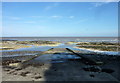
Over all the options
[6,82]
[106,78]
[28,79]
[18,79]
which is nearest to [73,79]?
[106,78]

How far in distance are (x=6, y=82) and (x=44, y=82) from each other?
2.87 metres

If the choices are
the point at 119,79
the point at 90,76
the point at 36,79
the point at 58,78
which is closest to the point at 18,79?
the point at 36,79

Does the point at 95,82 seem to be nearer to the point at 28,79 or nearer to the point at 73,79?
the point at 73,79

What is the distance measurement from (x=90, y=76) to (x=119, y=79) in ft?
7.42

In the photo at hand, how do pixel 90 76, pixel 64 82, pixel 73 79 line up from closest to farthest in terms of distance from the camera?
1. pixel 64 82
2. pixel 73 79
3. pixel 90 76

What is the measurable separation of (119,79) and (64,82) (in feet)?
14.6

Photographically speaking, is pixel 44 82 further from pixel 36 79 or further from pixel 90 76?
pixel 90 76

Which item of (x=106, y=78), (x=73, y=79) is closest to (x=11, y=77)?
(x=73, y=79)

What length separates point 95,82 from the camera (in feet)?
31.9

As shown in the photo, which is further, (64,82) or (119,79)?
(119,79)

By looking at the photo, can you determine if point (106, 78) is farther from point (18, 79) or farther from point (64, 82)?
point (18, 79)

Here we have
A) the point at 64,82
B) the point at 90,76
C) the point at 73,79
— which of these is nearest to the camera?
the point at 64,82

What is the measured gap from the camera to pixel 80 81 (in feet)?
32.4

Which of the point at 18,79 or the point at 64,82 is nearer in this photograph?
the point at 64,82
